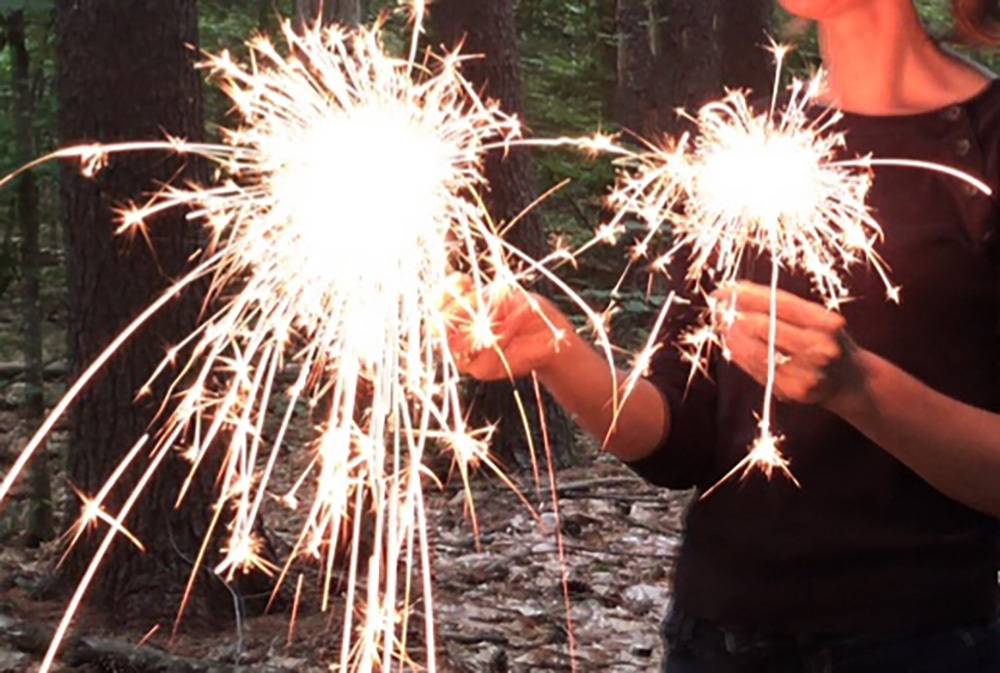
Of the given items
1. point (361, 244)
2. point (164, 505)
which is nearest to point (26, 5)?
point (164, 505)

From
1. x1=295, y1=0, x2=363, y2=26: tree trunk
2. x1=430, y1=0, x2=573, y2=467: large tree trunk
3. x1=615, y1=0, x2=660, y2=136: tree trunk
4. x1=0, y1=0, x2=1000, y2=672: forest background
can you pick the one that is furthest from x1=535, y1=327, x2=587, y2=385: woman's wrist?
x1=615, y1=0, x2=660, y2=136: tree trunk

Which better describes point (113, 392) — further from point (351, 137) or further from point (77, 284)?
point (351, 137)

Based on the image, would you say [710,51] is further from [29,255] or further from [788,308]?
[788,308]

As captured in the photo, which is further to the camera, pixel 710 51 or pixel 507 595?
pixel 710 51

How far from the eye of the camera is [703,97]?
10641mm

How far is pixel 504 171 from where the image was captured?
7742mm

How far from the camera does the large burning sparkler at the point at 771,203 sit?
2156mm

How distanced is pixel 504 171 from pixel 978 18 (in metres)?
5.45

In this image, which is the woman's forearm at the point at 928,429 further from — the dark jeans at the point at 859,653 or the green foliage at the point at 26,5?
the green foliage at the point at 26,5

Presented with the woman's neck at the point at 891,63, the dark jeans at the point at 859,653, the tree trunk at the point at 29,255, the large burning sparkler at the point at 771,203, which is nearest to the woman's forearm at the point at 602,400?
the large burning sparkler at the point at 771,203

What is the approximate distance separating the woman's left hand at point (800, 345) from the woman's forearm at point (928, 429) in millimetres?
25

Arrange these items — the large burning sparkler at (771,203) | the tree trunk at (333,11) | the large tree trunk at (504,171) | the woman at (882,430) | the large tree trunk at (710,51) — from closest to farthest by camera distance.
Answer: the woman at (882,430) < the large burning sparkler at (771,203) < the tree trunk at (333,11) < the large tree trunk at (504,171) < the large tree trunk at (710,51)

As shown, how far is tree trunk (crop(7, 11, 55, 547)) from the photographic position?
6289 mm

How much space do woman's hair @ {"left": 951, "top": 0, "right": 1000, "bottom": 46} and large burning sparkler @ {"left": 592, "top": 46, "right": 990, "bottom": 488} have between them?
241mm
